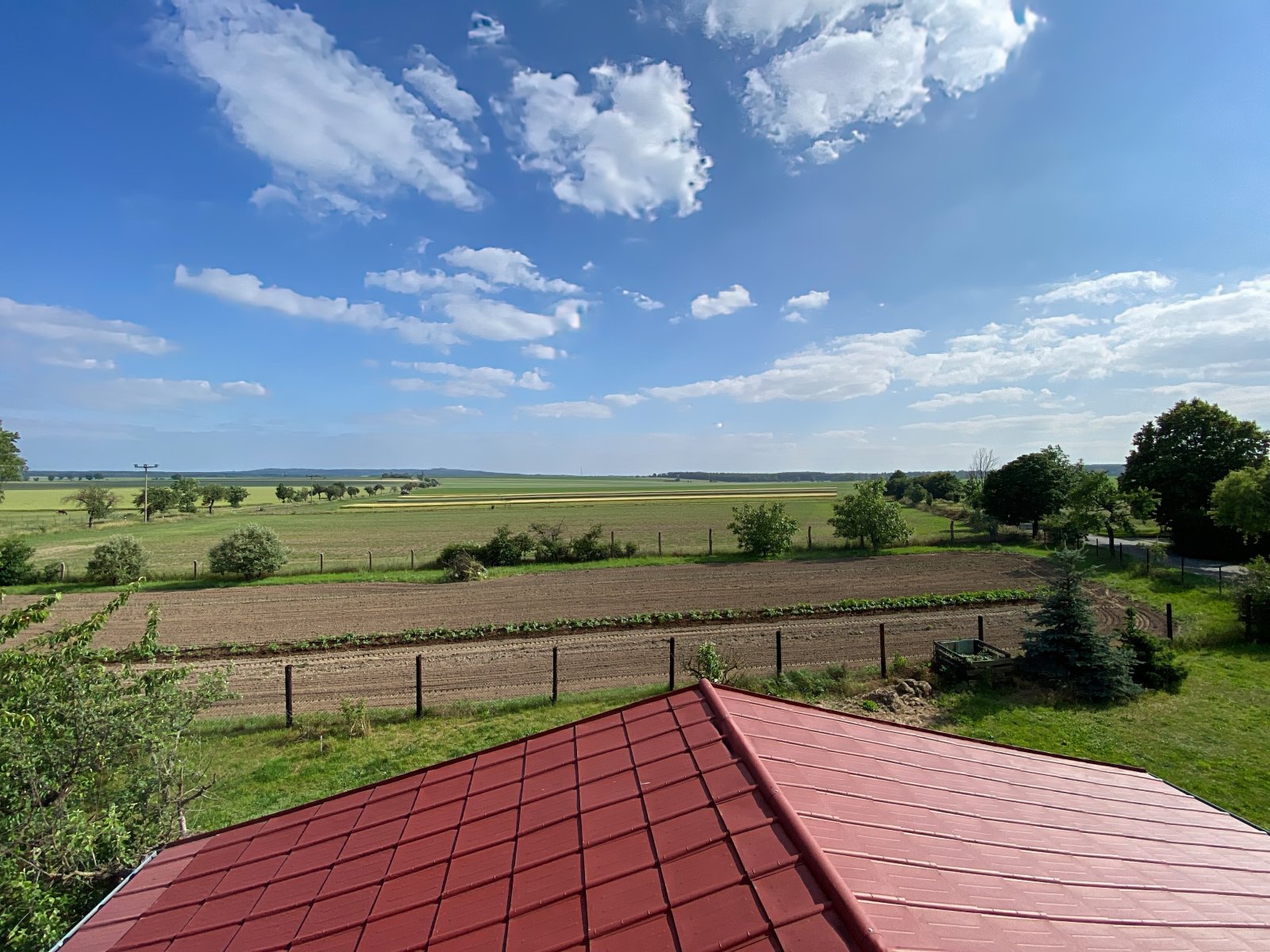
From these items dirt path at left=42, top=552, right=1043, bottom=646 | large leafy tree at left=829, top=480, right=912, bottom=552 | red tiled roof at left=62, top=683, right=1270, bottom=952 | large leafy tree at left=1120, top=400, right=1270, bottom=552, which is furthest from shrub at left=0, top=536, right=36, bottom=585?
large leafy tree at left=1120, top=400, right=1270, bottom=552

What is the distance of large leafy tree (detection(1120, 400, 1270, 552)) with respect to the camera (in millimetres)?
29734

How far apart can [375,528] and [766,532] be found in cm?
4530

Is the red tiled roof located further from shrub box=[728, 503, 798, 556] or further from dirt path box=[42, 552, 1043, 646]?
shrub box=[728, 503, 798, 556]

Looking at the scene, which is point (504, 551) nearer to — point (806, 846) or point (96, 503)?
point (806, 846)

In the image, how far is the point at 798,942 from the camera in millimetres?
2598

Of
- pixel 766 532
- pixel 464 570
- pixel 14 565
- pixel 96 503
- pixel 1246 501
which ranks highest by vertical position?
pixel 1246 501

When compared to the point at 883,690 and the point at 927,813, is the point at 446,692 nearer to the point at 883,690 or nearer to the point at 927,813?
the point at 883,690

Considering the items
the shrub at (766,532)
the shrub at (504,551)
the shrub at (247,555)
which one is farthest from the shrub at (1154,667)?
the shrub at (247,555)

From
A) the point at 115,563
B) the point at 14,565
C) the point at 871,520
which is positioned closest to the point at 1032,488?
the point at 871,520

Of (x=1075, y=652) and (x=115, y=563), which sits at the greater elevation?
(x=1075, y=652)

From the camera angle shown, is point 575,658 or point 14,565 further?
point 14,565

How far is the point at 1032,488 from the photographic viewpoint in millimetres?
35188

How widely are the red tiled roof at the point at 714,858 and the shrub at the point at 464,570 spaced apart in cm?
2195

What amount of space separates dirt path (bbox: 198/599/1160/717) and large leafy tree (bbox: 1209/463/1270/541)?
308 inches
